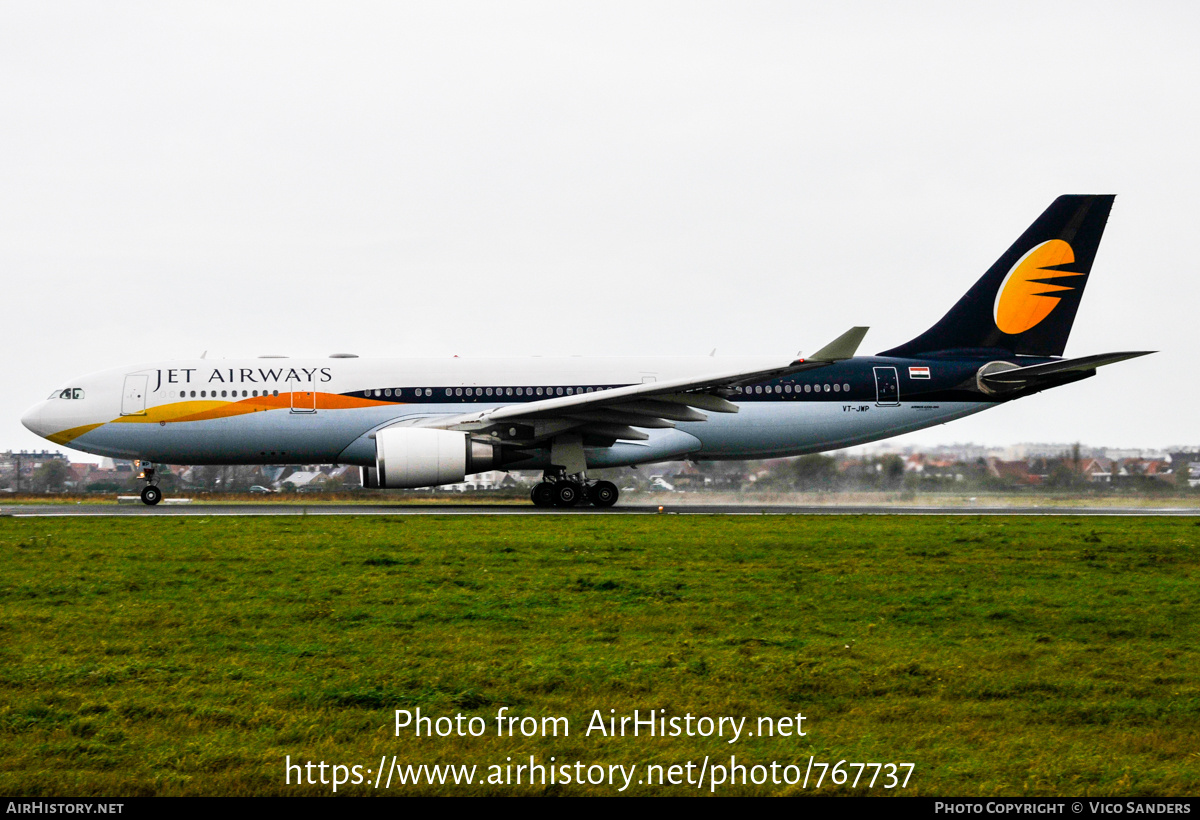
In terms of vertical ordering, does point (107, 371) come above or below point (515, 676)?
above

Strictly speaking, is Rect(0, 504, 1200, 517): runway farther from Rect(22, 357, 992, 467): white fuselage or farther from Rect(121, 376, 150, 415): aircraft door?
Rect(121, 376, 150, 415): aircraft door

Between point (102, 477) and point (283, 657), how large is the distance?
29617 mm

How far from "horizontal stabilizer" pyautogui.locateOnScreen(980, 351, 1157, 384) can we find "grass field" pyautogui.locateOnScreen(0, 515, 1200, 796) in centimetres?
892

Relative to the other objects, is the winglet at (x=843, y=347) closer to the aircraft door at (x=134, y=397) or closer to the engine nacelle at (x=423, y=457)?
the engine nacelle at (x=423, y=457)

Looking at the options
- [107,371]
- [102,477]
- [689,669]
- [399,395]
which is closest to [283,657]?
[689,669]

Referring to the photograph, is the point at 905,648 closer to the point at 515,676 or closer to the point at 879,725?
the point at 879,725

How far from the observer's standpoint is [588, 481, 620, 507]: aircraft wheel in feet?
70.1

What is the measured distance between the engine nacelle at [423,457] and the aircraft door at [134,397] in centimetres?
546

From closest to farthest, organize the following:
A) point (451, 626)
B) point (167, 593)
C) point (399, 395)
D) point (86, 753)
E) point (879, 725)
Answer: point (86, 753) < point (879, 725) < point (451, 626) < point (167, 593) < point (399, 395)

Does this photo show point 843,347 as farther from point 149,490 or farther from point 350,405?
point 149,490
